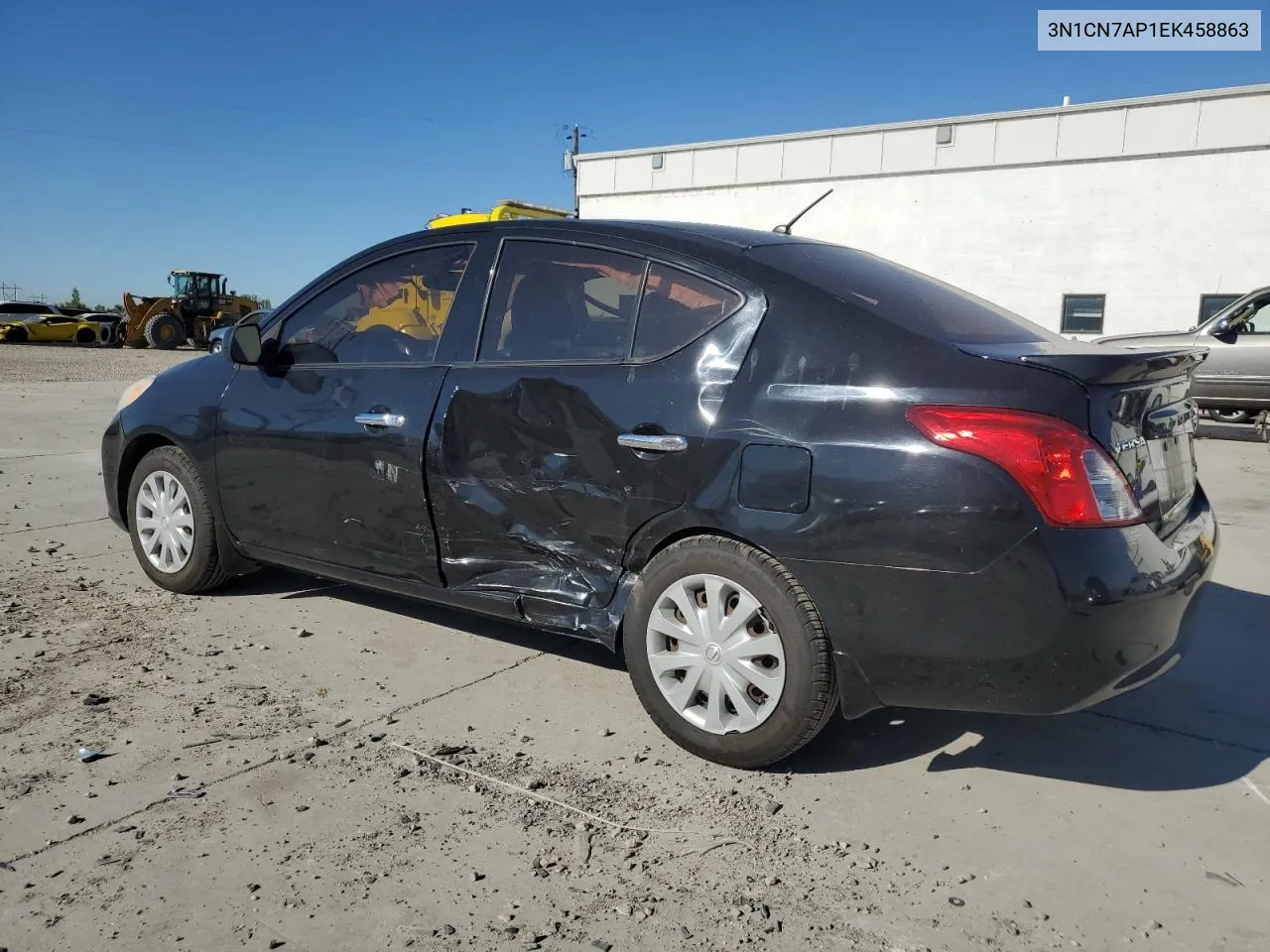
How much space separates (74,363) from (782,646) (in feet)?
82.8

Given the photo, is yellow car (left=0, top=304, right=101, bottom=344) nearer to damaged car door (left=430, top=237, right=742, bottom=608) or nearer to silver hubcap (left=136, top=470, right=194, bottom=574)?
silver hubcap (left=136, top=470, right=194, bottom=574)

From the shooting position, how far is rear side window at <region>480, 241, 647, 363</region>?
134 inches

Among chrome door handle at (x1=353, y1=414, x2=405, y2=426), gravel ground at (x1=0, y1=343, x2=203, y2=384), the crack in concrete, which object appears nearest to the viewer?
the crack in concrete

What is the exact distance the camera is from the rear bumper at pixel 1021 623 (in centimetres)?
257

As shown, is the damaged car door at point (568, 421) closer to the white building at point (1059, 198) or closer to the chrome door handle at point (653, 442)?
the chrome door handle at point (653, 442)

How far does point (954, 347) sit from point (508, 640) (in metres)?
2.30

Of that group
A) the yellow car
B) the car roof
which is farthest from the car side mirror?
the yellow car

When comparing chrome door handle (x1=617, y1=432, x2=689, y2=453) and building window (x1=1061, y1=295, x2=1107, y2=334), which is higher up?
building window (x1=1061, y1=295, x2=1107, y2=334)

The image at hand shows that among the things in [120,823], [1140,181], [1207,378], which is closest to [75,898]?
[120,823]

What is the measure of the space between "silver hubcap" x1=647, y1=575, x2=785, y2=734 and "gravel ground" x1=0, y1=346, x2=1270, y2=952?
0.21m

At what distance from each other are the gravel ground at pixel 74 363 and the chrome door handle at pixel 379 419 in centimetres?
1605

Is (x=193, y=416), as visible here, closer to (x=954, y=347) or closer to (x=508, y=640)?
(x=508, y=640)

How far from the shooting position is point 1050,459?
2.58 m

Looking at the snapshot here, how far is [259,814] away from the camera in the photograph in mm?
2795
